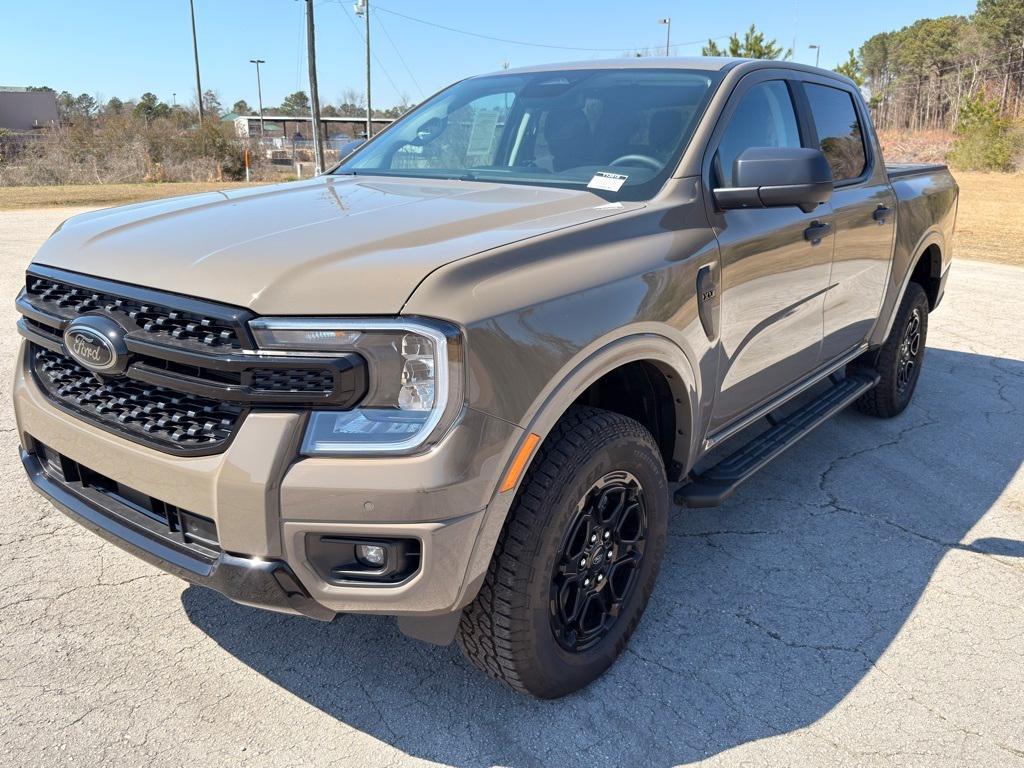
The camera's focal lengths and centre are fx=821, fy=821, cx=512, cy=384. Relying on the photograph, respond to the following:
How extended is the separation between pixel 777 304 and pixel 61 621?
9.38 ft

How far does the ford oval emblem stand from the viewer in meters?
2.09

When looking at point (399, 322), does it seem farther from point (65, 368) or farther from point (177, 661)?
point (177, 661)

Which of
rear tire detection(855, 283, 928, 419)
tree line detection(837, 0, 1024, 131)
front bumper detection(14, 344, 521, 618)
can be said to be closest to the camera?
front bumper detection(14, 344, 521, 618)

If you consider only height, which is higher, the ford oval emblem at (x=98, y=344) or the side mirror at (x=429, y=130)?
the side mirror at (x=429, y=130)

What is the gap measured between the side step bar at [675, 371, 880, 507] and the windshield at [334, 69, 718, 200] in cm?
112

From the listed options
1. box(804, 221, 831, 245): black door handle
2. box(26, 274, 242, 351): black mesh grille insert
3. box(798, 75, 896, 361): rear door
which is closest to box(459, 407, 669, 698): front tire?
box(26, 274, 242, 351): black mesh grille insert

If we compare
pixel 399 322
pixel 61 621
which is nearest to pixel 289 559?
pixel 399 322

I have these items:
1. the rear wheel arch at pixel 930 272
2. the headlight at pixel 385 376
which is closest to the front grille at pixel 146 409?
the headlight at pixel 385 376

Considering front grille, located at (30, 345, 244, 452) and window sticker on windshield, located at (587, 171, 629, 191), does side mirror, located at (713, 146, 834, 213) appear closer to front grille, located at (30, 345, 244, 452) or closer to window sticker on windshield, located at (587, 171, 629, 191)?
window sticker on windshield, located at (587, 171, 629, 191)

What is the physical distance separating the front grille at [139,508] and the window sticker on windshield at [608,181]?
1712 millimetres

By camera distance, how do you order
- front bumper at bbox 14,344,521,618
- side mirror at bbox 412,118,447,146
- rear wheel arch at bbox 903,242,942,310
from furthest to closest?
rear wheel arch at bbox 903,242,942,310 → side mirror at bbox 412,118,447,146 → front bumper at bbox 14,344,521,618

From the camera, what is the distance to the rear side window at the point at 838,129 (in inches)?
156

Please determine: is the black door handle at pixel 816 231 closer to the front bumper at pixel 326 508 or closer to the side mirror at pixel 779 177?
the side mirror at pixel 779 177

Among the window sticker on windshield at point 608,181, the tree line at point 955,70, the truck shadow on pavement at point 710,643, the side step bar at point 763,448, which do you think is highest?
the tree line at point 955,70
